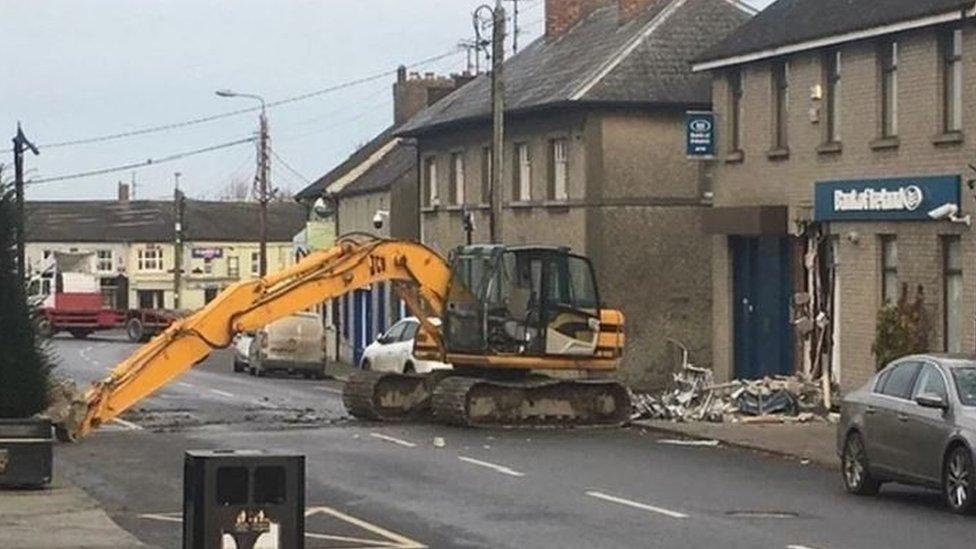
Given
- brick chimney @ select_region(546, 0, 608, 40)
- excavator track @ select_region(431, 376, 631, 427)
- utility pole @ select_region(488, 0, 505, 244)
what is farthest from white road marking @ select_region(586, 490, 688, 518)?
brick chimney @ select_region(546, 0, 608, 40)

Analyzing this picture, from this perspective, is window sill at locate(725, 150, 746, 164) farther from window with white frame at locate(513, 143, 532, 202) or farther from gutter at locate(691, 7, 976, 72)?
window with white frame at locate(513, 143, 532, 202)

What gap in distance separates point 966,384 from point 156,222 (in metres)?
118

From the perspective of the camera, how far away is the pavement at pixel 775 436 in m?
28.0

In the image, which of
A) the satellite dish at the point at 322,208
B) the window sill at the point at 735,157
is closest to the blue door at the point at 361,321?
the satellite dish at the point at 322,208

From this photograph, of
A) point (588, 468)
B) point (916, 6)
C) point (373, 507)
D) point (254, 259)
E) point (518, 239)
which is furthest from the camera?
point (254, 259)

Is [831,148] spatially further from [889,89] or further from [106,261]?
[106,261]

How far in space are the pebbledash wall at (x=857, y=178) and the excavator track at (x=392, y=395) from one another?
7159mm

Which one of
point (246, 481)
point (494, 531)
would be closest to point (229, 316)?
point (494, 531)

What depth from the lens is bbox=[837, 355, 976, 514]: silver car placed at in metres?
20.1

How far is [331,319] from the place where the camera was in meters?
72.8

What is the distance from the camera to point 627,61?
161ft

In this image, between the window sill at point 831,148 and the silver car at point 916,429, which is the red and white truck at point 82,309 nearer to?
the window sill at point 831,148

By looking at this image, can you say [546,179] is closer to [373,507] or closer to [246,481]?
[373,507]

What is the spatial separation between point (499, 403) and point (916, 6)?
894 cm
